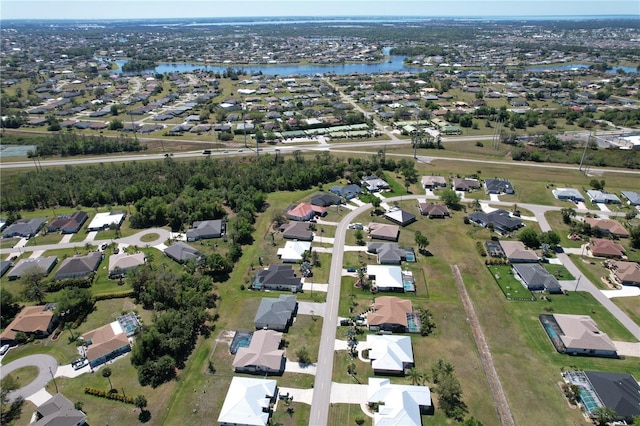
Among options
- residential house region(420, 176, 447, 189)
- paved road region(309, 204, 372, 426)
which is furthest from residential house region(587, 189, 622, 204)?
paved road region(309, 204, 372, 426)

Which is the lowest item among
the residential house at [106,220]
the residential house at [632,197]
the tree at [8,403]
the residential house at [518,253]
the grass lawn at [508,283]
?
the tree at [8,403]

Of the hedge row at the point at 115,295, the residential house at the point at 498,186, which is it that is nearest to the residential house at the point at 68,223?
the hedge row at the point at 115,295

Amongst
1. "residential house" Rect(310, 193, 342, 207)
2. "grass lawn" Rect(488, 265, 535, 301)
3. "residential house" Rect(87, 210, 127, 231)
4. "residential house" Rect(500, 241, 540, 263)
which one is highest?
"residential house" Rect(310, 193, 342, 207)

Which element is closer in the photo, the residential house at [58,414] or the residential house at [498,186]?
the residential house at [58,414]

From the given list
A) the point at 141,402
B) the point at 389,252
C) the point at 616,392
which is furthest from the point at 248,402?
the point at 616,392

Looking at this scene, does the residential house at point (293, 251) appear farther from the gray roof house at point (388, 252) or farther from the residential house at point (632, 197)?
the residential house at point (632, 197)

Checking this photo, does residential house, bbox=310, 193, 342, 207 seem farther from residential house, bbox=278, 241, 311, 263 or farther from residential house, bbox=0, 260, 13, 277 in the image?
residential house, bbox=0, 260, 13, 277

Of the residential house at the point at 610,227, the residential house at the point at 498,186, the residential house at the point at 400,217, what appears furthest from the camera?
the residential house at the point at 498,186
